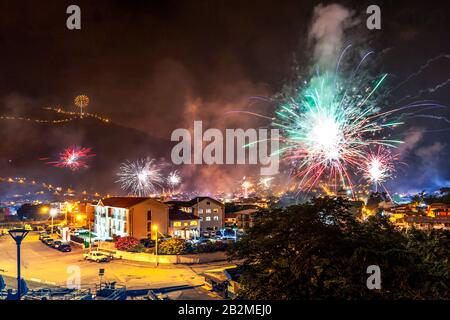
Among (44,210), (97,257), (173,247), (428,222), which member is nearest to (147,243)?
(173,247)

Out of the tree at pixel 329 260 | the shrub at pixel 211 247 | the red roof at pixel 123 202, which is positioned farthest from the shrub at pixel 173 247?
the tree at pixel 329 260

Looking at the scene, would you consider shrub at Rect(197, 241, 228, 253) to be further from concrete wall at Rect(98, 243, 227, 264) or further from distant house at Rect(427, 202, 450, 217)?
distant house at Rect(427, 202, 450, 217)

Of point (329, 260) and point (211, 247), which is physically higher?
point (329, 260)

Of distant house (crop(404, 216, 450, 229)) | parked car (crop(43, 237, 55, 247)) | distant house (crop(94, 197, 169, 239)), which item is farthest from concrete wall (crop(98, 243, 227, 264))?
distant house (crop(404, 216, 450, 229))

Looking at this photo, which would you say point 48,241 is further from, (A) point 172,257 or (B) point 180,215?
(A) point 172,257

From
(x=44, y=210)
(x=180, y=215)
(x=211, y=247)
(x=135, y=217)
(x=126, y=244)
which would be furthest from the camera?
(x=44, y=210)

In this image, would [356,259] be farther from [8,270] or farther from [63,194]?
[63,194]

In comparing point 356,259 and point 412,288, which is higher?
point 356,259
